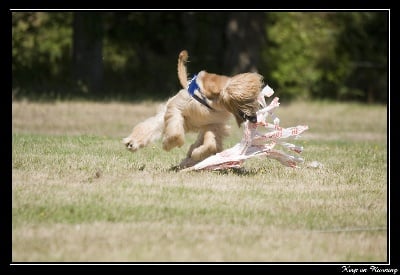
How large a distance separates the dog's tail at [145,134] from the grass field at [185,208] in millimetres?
260

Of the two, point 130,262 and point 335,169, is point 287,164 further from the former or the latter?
point 130,262

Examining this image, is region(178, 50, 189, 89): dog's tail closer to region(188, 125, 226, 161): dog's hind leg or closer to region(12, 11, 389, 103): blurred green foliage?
region(188, 125, 226, 161): dog's hind leg

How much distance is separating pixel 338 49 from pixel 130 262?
17.9 metres

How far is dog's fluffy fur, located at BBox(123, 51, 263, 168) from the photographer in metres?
6.75

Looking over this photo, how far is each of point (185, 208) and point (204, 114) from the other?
1.54m

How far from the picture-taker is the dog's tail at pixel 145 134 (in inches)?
283

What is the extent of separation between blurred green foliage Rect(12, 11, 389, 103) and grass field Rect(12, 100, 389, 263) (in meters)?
11.1

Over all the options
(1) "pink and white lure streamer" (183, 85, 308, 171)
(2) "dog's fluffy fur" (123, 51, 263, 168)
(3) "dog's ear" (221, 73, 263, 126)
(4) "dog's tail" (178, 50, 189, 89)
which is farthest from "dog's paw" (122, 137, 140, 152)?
(3) "dog's ear" (221, 73, 263, 126)

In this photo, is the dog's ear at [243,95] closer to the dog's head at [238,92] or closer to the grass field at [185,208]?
the dog's head at [238,92]

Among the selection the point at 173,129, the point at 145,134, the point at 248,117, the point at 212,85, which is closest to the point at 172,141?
the point at 173,129

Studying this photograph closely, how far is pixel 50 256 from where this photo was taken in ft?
14.7

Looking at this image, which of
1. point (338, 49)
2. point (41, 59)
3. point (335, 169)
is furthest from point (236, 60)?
point (335, 169)

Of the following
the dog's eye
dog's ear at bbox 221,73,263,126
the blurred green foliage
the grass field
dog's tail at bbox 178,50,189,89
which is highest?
the blurred green foliage

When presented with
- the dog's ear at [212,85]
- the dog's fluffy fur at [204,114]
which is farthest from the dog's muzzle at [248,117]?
the dog's ear at [212,85]
